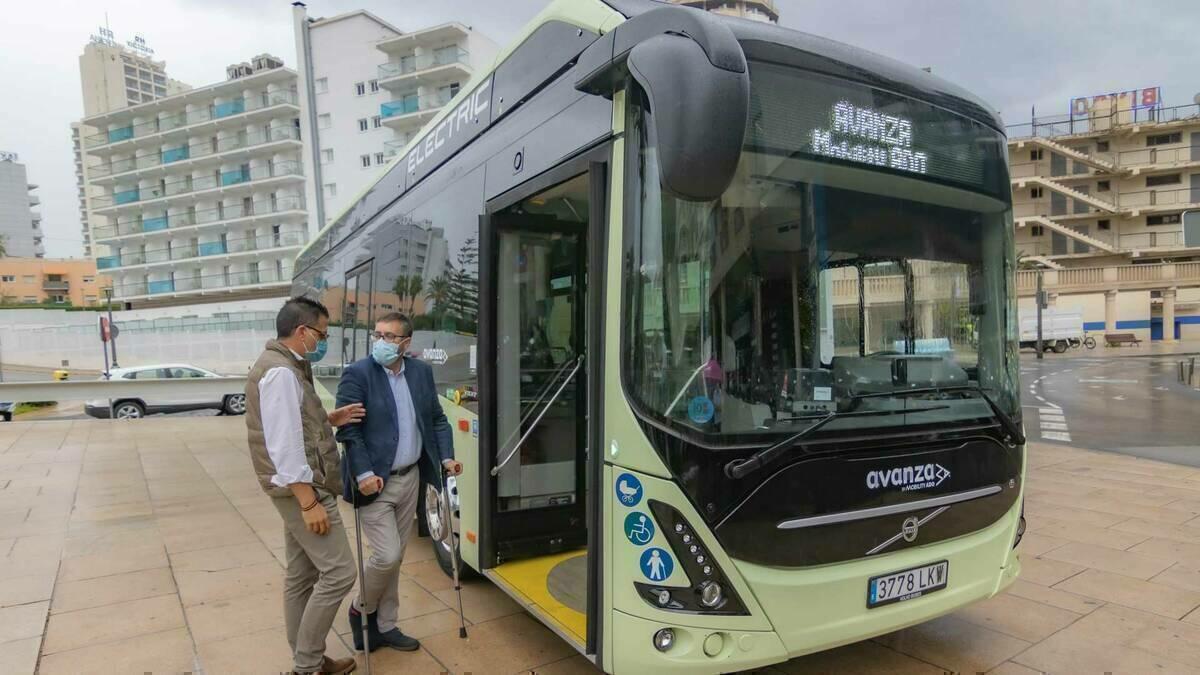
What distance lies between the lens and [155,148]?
2515 inches

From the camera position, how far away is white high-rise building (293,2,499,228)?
50031 millimetres

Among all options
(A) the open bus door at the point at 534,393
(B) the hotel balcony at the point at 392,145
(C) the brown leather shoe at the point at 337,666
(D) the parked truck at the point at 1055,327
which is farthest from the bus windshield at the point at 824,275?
(B) the hotel balcony at the point at 392,145

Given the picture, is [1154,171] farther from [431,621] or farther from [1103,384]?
[431,621]

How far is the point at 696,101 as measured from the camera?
2.37m

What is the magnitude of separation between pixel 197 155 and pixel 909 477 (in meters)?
70.9

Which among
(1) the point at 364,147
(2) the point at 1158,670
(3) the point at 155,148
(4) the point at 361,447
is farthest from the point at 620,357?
(3) the point at 155,148

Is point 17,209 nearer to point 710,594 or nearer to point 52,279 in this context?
point 52,279

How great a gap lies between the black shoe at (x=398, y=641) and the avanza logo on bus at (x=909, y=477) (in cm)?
268

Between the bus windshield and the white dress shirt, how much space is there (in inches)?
60.3

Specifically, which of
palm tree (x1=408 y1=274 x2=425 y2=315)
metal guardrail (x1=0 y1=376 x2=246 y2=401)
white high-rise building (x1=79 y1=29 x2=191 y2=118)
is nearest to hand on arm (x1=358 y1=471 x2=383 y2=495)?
palm tree (x1=408 y1=274 x2=425 y2=315)

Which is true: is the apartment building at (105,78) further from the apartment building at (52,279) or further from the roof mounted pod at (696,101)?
the roof mounted pod at (696,101)

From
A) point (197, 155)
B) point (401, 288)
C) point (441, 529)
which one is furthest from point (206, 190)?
point (441, 529)

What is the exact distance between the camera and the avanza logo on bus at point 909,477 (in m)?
3.02

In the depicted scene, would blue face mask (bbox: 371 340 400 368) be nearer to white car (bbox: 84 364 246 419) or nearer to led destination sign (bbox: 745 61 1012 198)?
led destination sign (bbox: 745 61 1012 198)
